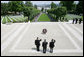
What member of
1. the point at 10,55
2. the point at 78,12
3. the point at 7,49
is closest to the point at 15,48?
the point at 7,49

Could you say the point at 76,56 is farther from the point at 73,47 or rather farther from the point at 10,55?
the point at 10,55

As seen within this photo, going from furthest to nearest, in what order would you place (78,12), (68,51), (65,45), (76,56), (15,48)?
1. (78,12)
2. (65,45)
3. (15,48)
4. (68,51)
5. (76,56)

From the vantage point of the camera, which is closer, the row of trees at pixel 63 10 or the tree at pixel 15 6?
the row of trees at pixel 63 10

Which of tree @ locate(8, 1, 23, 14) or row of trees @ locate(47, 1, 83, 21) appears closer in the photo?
row of trees @ locate(47, 1, 83, 21)

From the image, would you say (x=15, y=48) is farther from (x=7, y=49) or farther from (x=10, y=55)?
(x=10, y=55)

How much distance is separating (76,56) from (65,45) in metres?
2.33

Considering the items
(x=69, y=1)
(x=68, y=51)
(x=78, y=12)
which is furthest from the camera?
(x=69, y=1)

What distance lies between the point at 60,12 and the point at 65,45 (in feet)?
81.3

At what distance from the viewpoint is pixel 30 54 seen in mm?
8953

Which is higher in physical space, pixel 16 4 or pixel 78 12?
pixel 16 4

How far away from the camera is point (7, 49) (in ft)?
32.5

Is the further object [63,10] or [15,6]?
[15,6]

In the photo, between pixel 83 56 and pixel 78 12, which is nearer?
pixel 83 56

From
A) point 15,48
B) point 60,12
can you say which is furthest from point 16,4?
point 15,48
